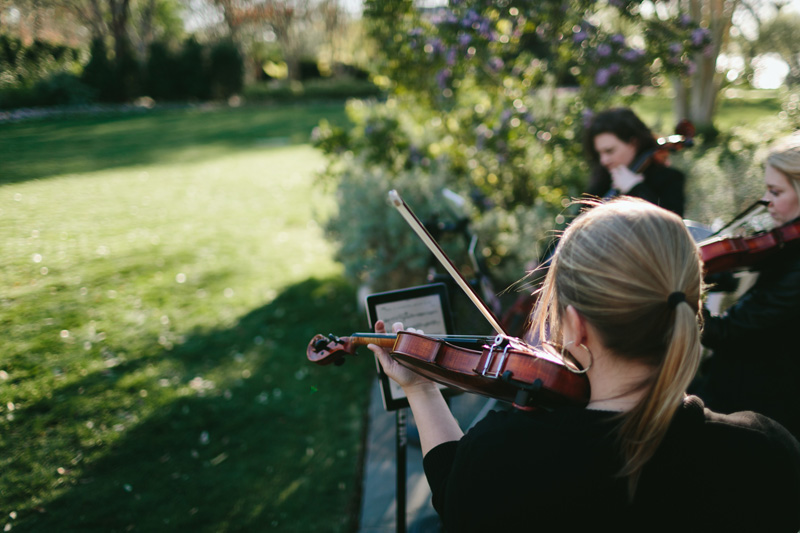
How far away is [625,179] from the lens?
3.01m

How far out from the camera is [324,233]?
194 inches

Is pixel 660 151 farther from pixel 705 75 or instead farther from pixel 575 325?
pixel 705 75

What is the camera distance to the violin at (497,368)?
4.24 feet

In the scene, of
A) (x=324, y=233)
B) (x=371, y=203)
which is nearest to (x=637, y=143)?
(x=371, y=203)

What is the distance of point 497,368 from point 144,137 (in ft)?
32.2

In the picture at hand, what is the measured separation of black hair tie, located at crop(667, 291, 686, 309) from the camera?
1.05 meters

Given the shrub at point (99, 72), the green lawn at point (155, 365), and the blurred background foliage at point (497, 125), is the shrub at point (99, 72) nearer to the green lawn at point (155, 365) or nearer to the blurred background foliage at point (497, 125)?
the green lawn at point (155, 365)

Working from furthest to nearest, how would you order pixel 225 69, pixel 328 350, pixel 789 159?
pixel 225 69, pixel 789 159, pixel 328 350

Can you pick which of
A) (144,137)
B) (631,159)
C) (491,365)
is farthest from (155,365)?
(144,137)

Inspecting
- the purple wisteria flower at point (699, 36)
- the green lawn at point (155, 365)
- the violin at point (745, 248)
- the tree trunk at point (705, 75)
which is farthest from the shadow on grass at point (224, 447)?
the tree trunk at point (705, 75)

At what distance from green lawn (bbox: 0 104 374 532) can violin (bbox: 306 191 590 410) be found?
170cm

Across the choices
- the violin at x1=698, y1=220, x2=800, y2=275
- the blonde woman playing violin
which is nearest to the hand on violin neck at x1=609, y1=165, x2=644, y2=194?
the violin at x1=698, y1=220, x2=800, y2=275

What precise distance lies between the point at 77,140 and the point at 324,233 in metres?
3.85

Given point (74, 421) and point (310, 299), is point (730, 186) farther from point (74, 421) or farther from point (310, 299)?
point (74, 421)
